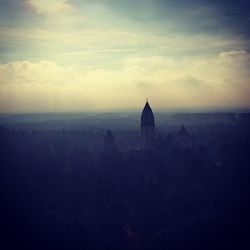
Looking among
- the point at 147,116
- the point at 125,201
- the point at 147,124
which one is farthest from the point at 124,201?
the point at 147,116

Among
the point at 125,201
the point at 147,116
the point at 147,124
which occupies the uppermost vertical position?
the point at 147,116

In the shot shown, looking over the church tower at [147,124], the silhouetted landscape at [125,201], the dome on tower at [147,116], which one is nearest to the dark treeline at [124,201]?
the silhouetted landscape at [125,201]

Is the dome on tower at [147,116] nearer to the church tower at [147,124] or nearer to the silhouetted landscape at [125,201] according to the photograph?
the church tower at [147,124]

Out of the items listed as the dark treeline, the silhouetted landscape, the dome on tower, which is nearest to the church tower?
the dome on tower

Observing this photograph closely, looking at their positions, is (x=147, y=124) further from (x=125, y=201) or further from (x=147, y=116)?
(x=125, y=201)

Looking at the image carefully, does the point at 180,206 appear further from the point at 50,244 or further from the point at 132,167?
the point at 50,244

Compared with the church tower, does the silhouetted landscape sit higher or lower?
lower

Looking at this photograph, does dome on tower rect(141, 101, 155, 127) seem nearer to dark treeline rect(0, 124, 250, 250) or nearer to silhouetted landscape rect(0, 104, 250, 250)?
silhouetted landscape rect(0, 104, 250, 250)

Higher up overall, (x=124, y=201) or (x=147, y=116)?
(x=147, y=116)

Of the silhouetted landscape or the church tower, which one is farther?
the church tower
